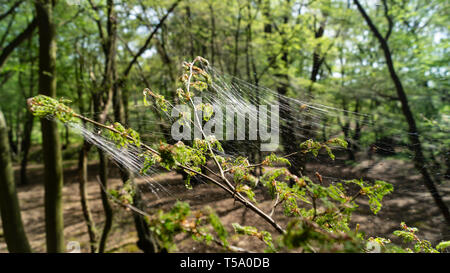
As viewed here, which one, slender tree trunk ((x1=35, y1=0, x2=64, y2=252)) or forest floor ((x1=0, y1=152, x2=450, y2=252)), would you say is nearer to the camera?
forest floor ((x1=0, y1=152, x2=450, y2=252))

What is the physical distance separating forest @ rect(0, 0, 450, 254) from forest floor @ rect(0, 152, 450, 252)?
1.7 inches

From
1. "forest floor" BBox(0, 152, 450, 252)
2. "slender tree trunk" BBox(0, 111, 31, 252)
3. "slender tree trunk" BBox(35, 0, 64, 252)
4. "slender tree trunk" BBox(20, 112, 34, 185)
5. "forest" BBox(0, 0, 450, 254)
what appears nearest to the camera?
"forest" BBox(0, 0, 450, 254)

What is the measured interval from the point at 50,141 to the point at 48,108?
377 cm

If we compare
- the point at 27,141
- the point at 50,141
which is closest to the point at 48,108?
the point at 50,141

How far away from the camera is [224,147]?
233cm

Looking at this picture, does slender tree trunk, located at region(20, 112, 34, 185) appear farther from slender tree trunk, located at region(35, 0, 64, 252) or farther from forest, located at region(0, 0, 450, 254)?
slender tree trunk, located at region(35, 0, 64, 252)

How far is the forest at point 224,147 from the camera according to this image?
3.74 feet

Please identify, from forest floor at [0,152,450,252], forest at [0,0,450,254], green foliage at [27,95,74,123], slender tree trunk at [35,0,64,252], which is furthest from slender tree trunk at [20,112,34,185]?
green foliage at [27,95,74,123]

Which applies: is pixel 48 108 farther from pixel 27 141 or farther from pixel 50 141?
pixel 27 141

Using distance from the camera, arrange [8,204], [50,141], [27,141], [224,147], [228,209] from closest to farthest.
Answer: [224,147]
[8,204]
[50,141]
[228,209]
[27,141]

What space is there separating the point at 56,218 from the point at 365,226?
6012mm

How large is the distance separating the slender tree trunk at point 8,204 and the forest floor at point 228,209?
1.62m

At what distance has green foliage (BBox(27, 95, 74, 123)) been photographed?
3.77 ft
